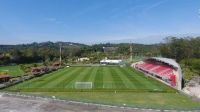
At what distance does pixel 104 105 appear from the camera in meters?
29.1

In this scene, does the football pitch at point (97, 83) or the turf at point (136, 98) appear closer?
the turf at point (136, 98)

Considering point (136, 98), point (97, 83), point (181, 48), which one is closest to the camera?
point (136, 98)

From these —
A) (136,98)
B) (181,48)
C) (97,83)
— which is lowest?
(136,98)

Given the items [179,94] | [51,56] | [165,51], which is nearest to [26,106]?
[179,94]

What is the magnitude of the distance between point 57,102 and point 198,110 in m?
11.4

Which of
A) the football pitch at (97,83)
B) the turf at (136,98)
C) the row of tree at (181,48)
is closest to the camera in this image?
the turf at (136,98)

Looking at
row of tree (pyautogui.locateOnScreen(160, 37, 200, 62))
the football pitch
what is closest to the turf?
the football pitch

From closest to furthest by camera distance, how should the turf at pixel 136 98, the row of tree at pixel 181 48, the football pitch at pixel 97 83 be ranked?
the turf at pixel 136 98 → the football pitch at pixel 97 83 → the row of tree at pixel 181 48

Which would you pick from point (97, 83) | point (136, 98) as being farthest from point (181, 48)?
point (136, 98)

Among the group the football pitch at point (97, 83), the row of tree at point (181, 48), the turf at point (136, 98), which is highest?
the row of tree at point (181, 48)

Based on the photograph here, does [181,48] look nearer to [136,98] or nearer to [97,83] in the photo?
[97,83]

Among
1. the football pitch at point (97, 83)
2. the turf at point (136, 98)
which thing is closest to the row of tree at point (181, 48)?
the football pitch at point (97, 83)

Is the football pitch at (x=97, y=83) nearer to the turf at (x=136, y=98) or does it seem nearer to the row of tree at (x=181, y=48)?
the turf at (x=136, y=98)

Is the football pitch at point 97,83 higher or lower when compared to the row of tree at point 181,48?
lower
